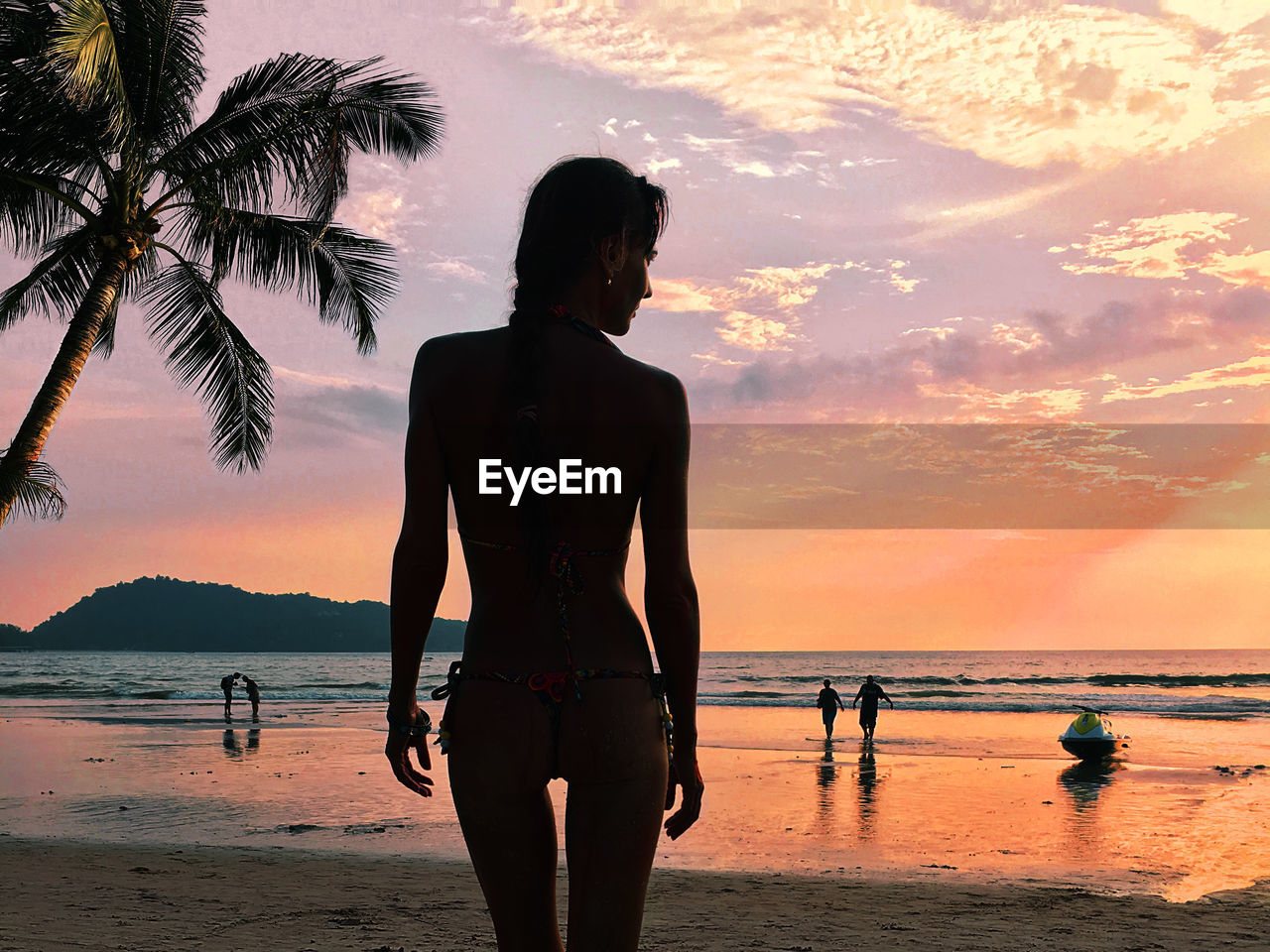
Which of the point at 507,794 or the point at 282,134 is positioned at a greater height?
the point at 282,134

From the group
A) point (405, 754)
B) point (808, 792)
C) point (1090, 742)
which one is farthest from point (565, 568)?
point (1090, 742)

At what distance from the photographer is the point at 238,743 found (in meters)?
23.4

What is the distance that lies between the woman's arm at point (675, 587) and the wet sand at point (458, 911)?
5.28 m

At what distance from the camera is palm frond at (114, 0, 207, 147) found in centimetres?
1071

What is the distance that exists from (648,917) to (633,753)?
6.15 metres

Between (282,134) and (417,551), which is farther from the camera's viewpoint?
(282,134)

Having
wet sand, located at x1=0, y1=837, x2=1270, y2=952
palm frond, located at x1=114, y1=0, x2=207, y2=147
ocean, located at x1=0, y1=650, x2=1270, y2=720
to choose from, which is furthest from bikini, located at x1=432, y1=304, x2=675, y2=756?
ocean, located at x1=0, y1=650, x2=1270, y2=720

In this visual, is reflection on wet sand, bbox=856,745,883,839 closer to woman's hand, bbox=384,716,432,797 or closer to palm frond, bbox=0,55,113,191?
woman's hand, bbox=384,716,432,797

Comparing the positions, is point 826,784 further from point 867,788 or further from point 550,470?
point 550,470

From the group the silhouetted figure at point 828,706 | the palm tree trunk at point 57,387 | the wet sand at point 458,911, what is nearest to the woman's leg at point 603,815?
the wet sand at point 458,911

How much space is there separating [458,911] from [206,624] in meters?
174

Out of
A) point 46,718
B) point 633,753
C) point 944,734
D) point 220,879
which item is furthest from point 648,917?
point 46,718

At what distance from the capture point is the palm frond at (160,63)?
10.7 meters

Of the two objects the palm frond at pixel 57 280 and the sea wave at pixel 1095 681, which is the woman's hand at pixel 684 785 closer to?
the palm frond at pixel 57 280
